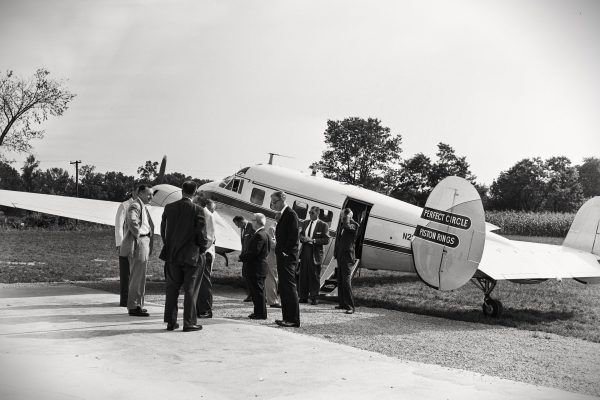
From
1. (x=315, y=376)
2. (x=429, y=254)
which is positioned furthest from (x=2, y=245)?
(x=315, y=376)

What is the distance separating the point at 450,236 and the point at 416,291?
179 inches

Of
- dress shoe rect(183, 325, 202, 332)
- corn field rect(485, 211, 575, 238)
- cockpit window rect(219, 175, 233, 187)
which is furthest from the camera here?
corn field rect(485, 211, 575, 238)

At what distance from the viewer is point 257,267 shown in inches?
345

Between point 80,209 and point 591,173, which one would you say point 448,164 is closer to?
point 591,173

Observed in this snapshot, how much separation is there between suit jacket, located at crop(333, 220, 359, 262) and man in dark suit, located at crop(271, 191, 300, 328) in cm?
219

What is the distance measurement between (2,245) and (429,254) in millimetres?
18297

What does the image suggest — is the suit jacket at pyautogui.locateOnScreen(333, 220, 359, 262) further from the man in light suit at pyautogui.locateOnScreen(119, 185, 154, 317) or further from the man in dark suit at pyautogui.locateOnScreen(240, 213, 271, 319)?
the man in light suit at pyautogui.locateOnScreen(119, 185, 154, 317)

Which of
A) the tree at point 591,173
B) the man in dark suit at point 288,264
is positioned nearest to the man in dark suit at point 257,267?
the man in dark suit at point 288,264

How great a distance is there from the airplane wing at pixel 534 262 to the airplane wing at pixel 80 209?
560cm

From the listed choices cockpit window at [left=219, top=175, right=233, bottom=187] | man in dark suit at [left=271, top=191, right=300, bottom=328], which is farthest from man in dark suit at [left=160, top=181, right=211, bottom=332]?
cockpit window at [left=219, top=175, right=233, bottom=187]

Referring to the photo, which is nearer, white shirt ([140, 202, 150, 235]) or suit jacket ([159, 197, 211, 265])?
suit jacket ([159, 197, 211, 265])

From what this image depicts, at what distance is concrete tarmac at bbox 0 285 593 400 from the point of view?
4.16 meters

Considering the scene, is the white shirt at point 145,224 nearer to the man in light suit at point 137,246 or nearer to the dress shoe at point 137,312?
the man in light suit at point 137,246

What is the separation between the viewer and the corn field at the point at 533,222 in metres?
26.2
